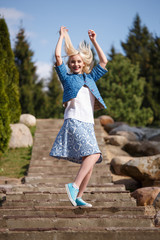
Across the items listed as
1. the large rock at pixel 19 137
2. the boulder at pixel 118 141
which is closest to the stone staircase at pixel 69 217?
the large rock at pixel 19 137

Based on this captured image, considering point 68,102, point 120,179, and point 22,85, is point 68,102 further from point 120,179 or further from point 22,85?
point 22,85

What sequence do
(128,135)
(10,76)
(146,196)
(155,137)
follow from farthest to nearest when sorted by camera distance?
(155,137) < (128,135) < (10,76) < (146,196)

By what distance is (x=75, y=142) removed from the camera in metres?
3.14

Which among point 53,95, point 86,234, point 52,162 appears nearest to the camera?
point 86,234

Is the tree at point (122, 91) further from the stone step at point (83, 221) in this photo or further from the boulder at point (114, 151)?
the stone step at point (83, 221)

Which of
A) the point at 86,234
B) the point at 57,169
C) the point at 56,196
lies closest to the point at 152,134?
the point at 57,169

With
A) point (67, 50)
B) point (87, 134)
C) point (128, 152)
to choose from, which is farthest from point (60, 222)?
point (128, 152)

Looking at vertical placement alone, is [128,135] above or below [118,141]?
Answer: above

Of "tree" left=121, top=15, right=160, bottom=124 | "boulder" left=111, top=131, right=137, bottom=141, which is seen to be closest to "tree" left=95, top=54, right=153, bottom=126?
"tree" left=121, top=15, right=160, bottom=124

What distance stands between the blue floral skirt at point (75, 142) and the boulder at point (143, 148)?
5.25 metres

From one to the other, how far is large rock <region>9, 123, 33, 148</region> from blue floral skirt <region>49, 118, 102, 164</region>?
5595mm

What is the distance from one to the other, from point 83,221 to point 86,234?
0.28 meters

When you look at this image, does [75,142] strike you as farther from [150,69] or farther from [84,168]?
[150,69]

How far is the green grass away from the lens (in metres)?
6.60
